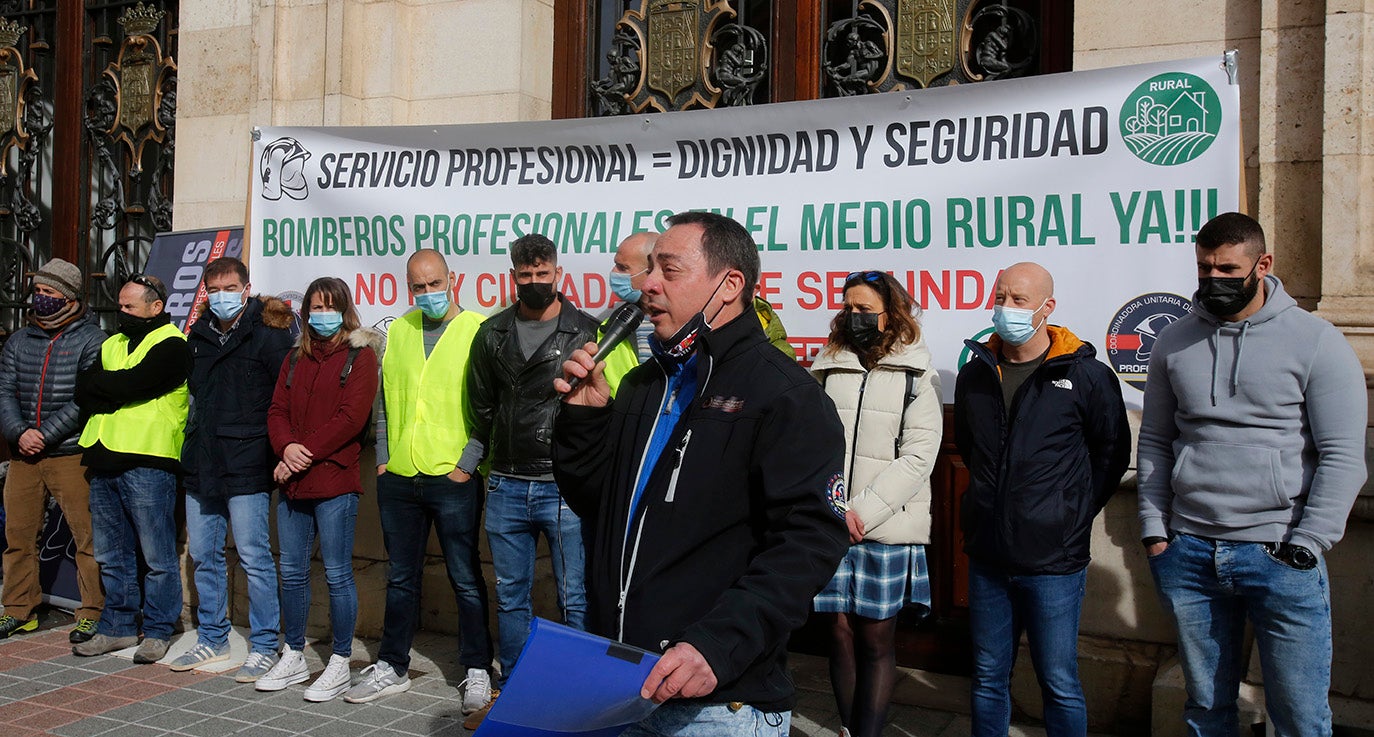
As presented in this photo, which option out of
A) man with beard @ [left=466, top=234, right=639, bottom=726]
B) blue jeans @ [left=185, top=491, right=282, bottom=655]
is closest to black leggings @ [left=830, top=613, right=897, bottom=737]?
man with beard @ [left=466, top=234, right=639, bottom=726]

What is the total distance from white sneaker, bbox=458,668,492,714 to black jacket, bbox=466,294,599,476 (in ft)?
3.25

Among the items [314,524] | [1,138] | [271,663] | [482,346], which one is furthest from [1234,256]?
[1,138]

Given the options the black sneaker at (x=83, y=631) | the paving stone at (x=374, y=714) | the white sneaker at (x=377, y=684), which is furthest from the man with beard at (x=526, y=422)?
the black sneaker at (x=83, y=631)

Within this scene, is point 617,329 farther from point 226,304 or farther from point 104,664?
point 104,664

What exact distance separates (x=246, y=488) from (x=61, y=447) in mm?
1522

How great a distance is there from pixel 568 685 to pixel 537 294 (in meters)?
3.08

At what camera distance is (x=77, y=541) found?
6824mm

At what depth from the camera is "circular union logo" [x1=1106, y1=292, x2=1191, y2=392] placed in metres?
4.85

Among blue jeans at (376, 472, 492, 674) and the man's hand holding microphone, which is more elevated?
the man's hand holding microphone

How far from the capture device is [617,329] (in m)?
2.92

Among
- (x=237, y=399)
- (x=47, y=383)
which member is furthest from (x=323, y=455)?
(x=47, y=383)

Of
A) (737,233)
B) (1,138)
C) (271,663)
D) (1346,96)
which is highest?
(1,138)

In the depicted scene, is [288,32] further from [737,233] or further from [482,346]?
[737,233]

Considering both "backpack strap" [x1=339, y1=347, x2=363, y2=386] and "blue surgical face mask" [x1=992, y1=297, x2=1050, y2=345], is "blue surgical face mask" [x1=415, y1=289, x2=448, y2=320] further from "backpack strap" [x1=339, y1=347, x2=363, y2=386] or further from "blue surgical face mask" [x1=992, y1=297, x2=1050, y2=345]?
"blue surgical face mask" [x1=992, y1=297, x2=1050, y2=345]
